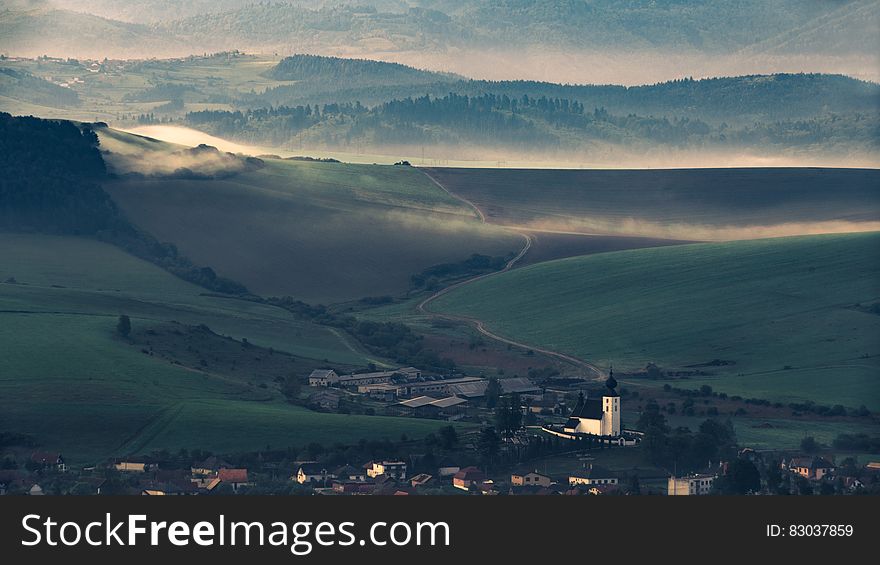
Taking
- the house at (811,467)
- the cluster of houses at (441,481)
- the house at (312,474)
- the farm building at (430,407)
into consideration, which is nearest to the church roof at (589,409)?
the farm building at (430,407)

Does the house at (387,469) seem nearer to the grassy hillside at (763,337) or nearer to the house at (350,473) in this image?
the house at (350,473)

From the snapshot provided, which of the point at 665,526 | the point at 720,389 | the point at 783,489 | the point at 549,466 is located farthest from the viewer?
the point at 720,389

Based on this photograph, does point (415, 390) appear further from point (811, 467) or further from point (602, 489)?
point (602, 489)

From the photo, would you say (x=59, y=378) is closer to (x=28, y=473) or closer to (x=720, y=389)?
(x=28, y=473)

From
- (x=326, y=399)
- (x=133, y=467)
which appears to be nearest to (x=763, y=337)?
(x=326, y=399)

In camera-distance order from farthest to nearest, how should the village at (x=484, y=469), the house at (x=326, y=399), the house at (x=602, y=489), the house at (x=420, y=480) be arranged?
the house at (x=326, y=399) → the house at (x=420, y=480) → the house at (x=602, y=489) → the village at (x=484, y=469)

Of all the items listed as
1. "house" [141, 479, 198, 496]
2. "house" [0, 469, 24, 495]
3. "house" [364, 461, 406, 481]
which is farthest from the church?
"house" [0, 469, 24, 495]

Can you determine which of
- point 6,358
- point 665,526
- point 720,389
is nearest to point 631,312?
point 720,389
